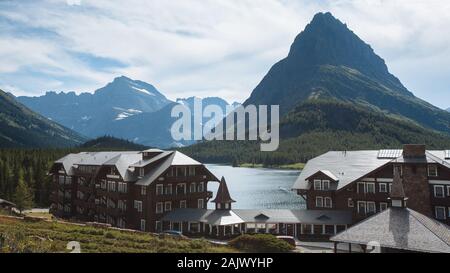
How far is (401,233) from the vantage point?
138 feet

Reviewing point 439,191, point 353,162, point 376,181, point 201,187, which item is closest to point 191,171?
point 201,187

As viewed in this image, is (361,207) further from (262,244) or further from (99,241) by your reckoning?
(99,241)

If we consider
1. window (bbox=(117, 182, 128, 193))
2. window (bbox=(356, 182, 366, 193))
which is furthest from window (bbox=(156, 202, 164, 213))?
window (bbox=(356, 182, 366, 193))

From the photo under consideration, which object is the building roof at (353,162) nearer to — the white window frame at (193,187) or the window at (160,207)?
the white window frame at (193,187)

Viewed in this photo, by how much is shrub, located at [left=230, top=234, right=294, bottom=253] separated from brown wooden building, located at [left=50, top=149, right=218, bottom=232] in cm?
2130

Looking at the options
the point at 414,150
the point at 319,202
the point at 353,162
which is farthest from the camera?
the point at 353,162

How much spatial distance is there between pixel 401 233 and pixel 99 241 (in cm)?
3107

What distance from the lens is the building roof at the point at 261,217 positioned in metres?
63.0

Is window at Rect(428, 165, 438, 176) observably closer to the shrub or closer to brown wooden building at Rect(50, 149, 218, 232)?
the shrub

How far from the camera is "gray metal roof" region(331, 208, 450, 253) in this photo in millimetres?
39947
